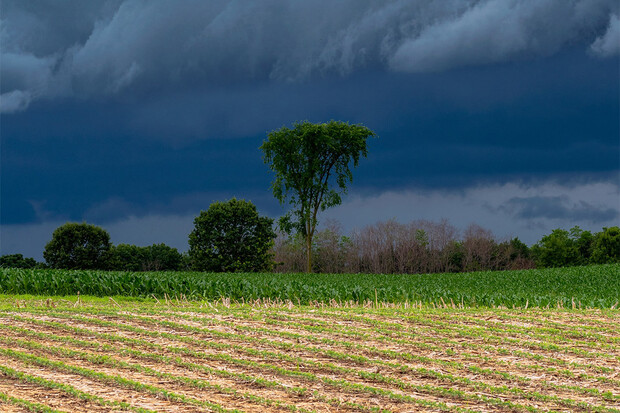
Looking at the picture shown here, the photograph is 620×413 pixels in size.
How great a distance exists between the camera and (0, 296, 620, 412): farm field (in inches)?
232

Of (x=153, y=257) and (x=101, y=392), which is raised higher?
(x=153, y=257)

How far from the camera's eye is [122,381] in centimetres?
637

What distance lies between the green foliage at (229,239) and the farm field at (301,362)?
968 inches

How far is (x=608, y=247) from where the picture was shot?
52375 mm

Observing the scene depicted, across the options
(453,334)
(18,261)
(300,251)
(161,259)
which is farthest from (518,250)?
(453,334)

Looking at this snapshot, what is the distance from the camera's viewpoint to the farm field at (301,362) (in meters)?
5.88

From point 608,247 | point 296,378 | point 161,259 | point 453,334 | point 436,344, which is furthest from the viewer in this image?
point 608,247

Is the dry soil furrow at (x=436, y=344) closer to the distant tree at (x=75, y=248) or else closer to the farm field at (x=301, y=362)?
the farm field at (x=301, y=362)

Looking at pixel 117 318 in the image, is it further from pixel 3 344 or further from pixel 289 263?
pixel 289 263

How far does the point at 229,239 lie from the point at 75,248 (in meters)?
9.73

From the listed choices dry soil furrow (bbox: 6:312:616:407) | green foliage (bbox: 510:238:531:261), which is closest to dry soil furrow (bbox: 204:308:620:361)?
dry soil furrow (bbox: 6:312:616:407)

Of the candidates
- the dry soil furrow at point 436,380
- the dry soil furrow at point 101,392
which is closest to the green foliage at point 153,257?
the dry soil furrow at point 101,392

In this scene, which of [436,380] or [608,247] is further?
[608,247]

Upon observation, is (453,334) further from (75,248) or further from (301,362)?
(75,248)
